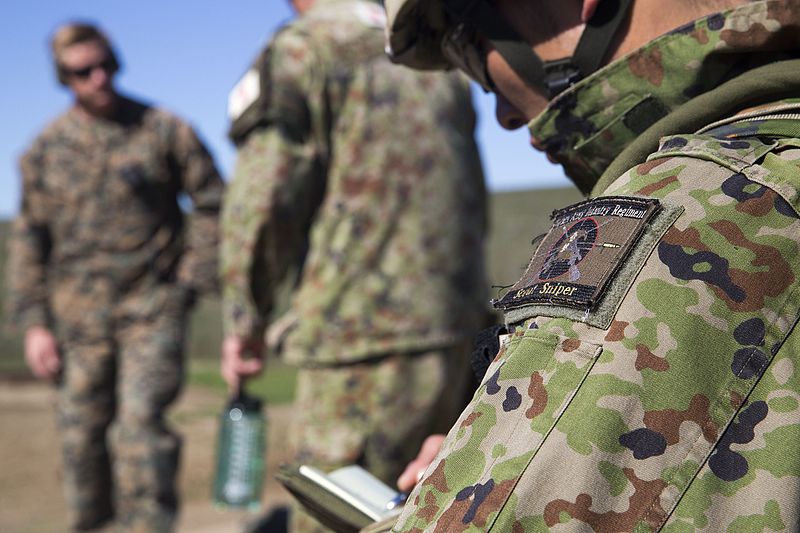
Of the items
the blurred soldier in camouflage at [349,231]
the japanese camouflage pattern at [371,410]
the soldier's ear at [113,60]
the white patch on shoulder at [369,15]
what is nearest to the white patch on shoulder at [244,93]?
the blurred soldier in camouflage at [349,231]

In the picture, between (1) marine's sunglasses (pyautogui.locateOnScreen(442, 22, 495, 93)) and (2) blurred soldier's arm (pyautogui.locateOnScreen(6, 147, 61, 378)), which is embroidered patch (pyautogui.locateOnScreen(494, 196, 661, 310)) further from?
(2) blurred soldier's arm (pyautogui.locateOnScreen(6, 147, 61, 378))

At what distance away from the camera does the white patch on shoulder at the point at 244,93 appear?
3.20m

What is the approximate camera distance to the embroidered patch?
0.94 m

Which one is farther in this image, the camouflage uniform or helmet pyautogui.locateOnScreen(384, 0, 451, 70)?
the camouflage uniform

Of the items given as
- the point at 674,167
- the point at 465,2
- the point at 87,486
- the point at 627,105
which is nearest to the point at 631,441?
the point at 674,167

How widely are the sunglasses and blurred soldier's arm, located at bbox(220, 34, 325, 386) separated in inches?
88.9

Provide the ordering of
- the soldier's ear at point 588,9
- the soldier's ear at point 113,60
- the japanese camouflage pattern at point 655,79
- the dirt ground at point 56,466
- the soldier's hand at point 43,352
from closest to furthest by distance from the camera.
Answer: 1. the japanese camouflage pattern at point 655,79
2. the soldier's ear at point 588,9
3. the soldier's hand at point 43,352
4. the soldier's ear at point 113,60
5. the dirt ground at point 56,466

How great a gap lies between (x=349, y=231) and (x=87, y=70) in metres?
2.58

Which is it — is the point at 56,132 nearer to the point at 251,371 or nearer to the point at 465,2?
the point at 251,371

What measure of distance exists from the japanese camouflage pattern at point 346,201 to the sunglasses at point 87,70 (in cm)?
223

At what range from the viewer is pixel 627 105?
1285mm

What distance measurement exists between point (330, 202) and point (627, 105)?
6.77 ft

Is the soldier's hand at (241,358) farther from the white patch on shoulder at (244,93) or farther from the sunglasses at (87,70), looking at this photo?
the sunglasses at (87,70)

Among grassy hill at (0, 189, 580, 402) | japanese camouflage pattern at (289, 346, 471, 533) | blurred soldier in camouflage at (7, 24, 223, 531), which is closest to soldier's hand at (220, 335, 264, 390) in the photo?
japanese camouflage pattern at (289, 346, 471, 533)
